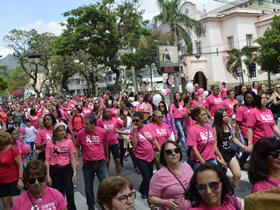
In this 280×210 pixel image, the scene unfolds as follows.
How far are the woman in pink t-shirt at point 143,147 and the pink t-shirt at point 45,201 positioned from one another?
215cm

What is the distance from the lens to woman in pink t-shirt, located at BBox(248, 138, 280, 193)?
2453mm

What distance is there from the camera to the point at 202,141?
4.32 meters

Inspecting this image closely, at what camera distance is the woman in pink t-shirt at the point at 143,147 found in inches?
206

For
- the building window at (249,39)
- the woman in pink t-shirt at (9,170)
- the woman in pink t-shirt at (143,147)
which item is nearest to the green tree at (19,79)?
the building window at (249,39)

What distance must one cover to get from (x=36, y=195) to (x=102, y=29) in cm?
2555

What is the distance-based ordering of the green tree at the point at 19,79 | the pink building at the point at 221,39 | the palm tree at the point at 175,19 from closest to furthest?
1. the palm tree at the point at 175,19
2. the pink building at the point at 221,39
3. the green tree at the point at 19,79

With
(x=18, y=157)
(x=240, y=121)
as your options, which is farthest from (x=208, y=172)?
(x=240, y=121)

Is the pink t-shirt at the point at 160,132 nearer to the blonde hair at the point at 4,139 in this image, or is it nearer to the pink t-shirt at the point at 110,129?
the pink t-shirt at the point at 110,129

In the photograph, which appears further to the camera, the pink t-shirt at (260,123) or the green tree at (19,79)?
the green tree at (19,79)

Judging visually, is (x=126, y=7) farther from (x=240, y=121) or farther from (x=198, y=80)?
(x=240, y=121)

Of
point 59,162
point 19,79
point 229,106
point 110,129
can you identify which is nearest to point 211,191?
point 59,162

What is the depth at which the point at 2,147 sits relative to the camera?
4.41 metres

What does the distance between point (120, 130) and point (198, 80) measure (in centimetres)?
3847

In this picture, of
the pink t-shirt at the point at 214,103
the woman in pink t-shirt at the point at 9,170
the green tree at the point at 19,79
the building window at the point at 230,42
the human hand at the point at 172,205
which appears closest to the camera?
the human hand at the point at 172,205
